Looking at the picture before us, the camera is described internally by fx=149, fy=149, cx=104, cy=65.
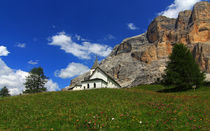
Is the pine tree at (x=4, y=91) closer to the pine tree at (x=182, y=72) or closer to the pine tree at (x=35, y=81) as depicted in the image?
the pine tree at (x=35, y=81)

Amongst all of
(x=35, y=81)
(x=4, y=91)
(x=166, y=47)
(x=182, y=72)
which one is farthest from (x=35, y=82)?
(x=166, y=47)

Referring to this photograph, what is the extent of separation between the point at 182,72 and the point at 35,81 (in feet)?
195

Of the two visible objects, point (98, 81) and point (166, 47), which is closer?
point (98, 81)

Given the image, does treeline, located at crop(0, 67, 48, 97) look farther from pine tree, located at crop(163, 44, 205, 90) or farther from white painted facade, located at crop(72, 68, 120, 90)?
pine tree, located at crop(163, 44, 205, 90)

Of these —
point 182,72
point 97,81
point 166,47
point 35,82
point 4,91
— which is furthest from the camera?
point 166,47

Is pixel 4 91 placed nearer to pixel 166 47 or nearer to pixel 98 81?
pixel 98 81

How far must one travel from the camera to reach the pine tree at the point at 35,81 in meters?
66.1

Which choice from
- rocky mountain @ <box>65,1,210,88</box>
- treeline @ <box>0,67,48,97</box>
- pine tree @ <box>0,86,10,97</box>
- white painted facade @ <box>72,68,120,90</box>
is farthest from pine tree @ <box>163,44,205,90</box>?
pine tree @ <box>0,86,10,97</box>

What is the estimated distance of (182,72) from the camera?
3484 cm

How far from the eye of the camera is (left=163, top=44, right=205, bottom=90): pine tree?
33.8 metres

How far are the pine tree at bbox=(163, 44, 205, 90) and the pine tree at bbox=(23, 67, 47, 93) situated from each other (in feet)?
178

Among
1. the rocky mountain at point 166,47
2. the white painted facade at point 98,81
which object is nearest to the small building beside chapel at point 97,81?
the white painted facade at point 98,81

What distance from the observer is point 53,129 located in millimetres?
9375

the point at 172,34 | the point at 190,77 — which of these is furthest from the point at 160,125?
the point at 172,34
